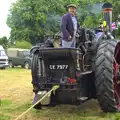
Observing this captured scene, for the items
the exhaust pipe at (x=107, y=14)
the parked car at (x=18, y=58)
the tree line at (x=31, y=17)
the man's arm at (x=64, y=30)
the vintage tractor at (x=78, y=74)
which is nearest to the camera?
the vintage tractor at (x=78, y=74)

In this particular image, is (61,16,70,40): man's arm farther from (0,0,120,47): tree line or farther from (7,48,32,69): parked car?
(0,0,120,47): tree line

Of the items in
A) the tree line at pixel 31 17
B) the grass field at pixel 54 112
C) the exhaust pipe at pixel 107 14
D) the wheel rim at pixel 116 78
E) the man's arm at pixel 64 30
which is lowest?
the grass field at pixel 54 112

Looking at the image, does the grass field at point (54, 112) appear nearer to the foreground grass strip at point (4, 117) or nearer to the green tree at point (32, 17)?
the foreground grass strip at point (4, 117)

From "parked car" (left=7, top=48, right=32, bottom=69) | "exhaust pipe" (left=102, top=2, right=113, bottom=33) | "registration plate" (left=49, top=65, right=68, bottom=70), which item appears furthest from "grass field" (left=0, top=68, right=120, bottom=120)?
"parked car" (left=7, top=48, right=32, bottom=69)

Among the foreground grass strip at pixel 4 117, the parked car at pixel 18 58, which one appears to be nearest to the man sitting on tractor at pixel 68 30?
the foreground grass strip at pixel 4 117

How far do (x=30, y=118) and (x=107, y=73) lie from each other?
171 cm

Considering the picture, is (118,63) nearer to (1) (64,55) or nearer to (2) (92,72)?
(2) (92,72)

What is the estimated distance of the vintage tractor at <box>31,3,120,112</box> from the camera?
6.52 m

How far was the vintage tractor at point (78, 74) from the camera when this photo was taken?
21.4 feet

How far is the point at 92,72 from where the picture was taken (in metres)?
6.90

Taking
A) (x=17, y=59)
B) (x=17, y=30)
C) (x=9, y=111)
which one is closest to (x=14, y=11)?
(x=17, y=30)

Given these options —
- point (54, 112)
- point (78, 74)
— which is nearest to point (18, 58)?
point (54, 112)

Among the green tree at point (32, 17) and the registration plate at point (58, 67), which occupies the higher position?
the green tree at point (32, 17)

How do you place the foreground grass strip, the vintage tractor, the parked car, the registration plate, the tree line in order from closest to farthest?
the vintage tractor, the registration plate, the foreground grass strip, the parked car, the tree line
